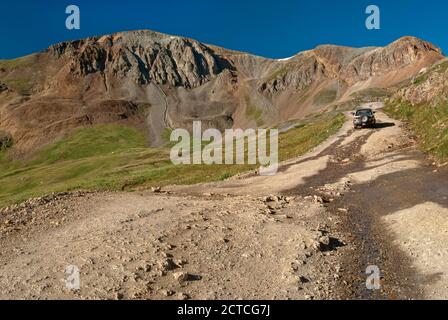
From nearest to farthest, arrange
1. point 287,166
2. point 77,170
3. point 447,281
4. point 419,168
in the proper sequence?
point 447,281, point 419,168, point 287,166, point 77,170

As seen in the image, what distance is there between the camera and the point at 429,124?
46.8 m

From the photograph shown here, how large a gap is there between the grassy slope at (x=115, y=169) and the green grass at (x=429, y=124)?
924 cm

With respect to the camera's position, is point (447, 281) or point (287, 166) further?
point (287, 166)

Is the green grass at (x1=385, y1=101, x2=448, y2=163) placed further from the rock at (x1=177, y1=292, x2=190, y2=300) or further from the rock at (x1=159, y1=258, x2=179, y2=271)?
the rock at (x1=177, y1=292, x2=190, y2=300)

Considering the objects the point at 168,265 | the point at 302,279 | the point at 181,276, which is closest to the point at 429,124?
the point at 302,279

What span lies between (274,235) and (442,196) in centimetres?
1059

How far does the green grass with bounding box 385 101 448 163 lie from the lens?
3612cm

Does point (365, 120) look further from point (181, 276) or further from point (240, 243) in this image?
point (181, 276)

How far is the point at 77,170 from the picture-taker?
110 metres

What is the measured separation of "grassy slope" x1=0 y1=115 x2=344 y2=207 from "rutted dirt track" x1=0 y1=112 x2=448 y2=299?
1672cm

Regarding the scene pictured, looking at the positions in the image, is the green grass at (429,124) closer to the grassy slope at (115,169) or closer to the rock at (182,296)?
the grassy slope at (115,169)

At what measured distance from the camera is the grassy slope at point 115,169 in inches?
1964
